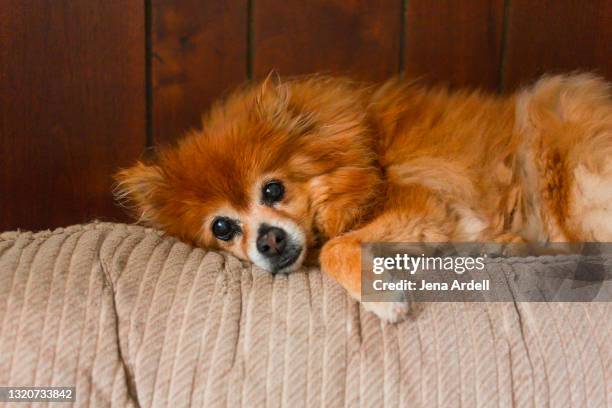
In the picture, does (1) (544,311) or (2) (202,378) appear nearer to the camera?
(2) (202,378)

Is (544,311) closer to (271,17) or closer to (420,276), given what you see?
(420,276)

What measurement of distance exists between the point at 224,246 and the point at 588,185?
1.11 metres

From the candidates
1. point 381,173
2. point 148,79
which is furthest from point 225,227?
point 148,79

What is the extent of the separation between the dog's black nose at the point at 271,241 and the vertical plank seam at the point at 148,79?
0.68 metres

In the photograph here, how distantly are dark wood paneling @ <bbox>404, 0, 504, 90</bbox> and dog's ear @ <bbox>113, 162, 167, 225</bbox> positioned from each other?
1.01 m

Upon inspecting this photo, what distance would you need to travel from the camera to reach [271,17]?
231 cm

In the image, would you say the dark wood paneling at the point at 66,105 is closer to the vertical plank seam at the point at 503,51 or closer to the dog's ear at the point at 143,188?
the dog's ear at the point at 143,188

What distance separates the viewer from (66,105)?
2223mm

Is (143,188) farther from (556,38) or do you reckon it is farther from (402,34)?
(556,38)

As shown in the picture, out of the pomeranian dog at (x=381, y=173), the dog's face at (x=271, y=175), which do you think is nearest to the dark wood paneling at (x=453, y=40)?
the pomeranian dog at (x=381, y=173)

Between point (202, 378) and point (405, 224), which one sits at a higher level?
point (405, 224)

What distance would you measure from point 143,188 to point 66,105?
0.42 m

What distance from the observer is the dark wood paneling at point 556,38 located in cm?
240

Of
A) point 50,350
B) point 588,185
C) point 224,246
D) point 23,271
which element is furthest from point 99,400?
point 588,185
